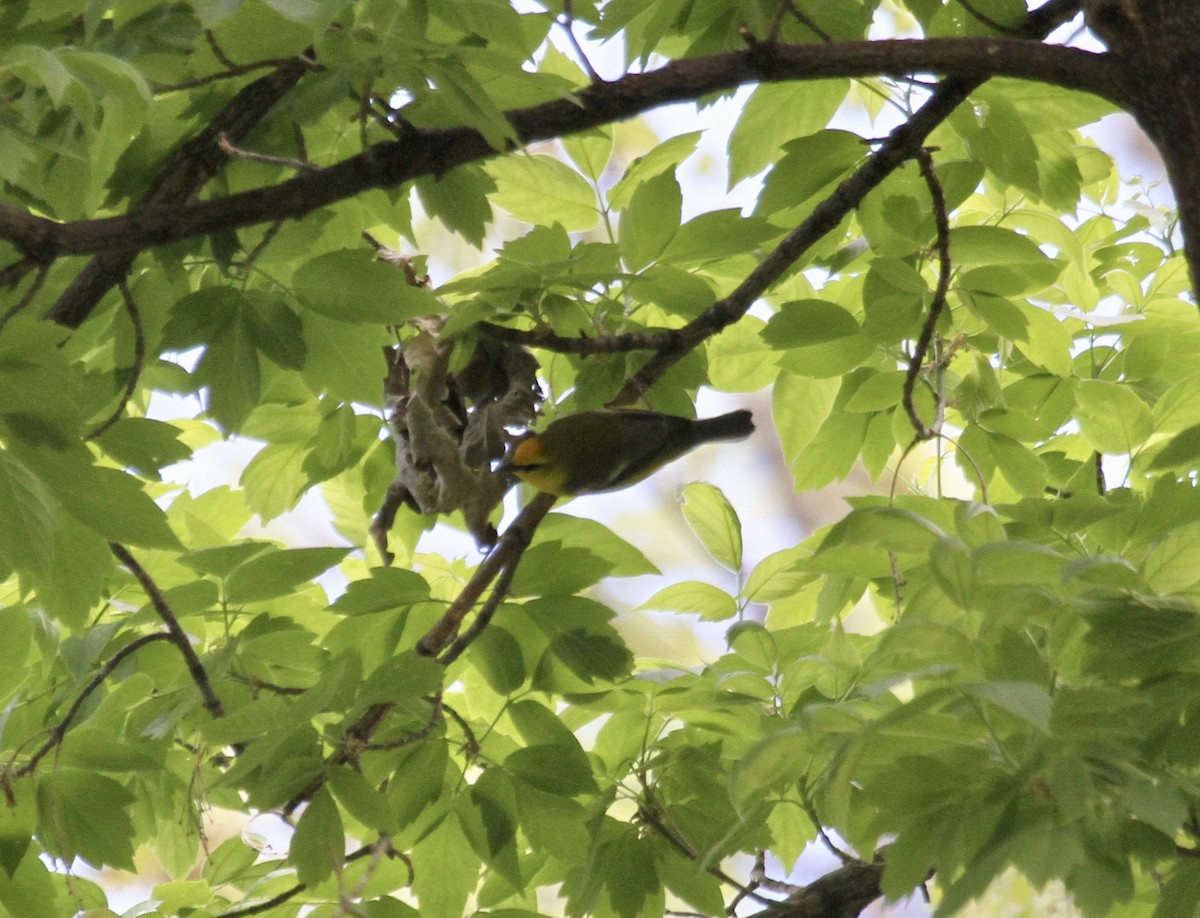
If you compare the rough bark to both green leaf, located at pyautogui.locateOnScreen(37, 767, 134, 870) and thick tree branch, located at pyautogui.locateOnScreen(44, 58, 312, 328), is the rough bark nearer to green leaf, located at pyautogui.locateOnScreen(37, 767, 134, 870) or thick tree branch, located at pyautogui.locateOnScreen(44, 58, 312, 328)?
thick tree branch, located at pyautogui.locateOnScreen(44, 58, 312, 328)

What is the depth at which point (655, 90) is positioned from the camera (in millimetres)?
1061

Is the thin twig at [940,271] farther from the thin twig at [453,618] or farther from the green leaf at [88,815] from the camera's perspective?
the green leaf at [88,815]

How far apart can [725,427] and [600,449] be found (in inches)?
11.4

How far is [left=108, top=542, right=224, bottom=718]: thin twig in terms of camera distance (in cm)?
126

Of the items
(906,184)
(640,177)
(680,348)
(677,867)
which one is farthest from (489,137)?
(677,867)

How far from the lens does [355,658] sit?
111cm

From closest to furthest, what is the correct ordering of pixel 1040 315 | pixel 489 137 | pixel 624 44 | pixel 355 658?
pixel 489 137 → pixel 355 658 → pixel 624 44 → pixel 1040 315

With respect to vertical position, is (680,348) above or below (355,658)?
above

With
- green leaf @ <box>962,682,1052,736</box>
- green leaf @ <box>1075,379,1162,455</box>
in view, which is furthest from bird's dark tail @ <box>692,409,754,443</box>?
green leaf @ <box>962,682,1052,736</box>

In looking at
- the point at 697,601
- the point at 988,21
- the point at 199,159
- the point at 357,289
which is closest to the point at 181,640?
the point at 357,289

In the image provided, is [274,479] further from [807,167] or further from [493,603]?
[807,167]

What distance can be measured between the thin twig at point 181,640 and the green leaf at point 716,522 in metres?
0.69

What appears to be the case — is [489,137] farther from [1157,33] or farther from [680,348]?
[1157,33]

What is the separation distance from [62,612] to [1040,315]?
54.4 inches
